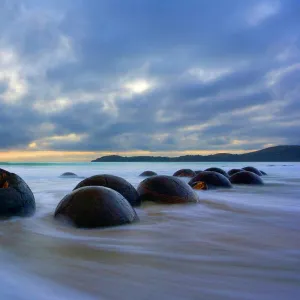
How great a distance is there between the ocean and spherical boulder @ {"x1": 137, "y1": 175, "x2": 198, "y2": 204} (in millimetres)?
1799

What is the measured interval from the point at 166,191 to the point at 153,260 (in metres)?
4.02

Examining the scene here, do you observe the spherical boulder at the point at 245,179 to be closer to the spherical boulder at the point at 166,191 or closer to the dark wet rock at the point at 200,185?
the dark wet rock at the point at 200,185

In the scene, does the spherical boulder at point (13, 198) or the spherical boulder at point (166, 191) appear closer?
the spherical boulder at point (13, 198)

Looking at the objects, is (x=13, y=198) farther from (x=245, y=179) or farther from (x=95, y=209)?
(x=245, y=179)

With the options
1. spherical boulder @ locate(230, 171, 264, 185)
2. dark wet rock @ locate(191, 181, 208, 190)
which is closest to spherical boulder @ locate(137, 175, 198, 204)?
dark wet rock @ locate(191, 181, 208, 190)

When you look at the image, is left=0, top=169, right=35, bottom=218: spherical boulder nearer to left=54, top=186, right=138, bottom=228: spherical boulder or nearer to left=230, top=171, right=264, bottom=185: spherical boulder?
left=54, top=186, right=138, bottom=228: spherical boulder

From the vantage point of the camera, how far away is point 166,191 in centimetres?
711

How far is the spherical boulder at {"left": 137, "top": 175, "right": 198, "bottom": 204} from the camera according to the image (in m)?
7.01

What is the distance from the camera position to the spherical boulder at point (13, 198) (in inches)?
199

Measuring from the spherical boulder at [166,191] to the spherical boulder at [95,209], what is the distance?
84.7 inches

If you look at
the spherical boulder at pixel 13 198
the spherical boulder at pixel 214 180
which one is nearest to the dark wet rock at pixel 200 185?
the spherical boulder at pixel 214 180

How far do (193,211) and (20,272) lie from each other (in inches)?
148

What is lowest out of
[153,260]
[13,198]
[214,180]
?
[153,260]

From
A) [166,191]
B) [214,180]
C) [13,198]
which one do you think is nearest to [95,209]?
[13,198]
